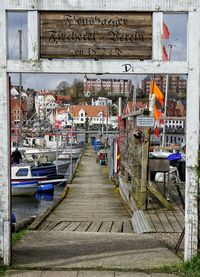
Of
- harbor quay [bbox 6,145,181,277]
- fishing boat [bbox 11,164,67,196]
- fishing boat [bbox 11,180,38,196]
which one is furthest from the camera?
fishing boat [bbox 11,164,67,196]

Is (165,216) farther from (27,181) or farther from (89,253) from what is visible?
(27,181)

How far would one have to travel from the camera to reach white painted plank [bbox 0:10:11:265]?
638 cm

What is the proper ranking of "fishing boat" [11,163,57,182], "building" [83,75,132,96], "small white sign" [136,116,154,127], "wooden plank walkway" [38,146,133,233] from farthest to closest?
1. "building" [83,75,132,96]
2. "fishing boat" [11,163,57,182]
3. "small white sign" [136,116,154,127]
4. "wooden plank walkway" [38,146,133,233]

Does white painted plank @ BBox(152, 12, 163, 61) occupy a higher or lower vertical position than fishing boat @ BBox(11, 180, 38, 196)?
higher

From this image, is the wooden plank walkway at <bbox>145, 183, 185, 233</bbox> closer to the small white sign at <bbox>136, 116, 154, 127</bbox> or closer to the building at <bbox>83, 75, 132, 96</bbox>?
the small white sign at <bbox>136, 116, 154, 127</bbox>

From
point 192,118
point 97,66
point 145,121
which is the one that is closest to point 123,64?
point 97,66

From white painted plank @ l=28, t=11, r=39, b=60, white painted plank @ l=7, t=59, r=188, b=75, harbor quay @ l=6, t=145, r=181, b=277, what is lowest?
harbor quay @ l=6, t=145, r=181, b=277

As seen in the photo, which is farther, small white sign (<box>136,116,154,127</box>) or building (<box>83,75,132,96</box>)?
building (<box>83,75,132,96</box>)

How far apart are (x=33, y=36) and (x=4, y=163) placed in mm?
1713

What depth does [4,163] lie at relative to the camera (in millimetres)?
6473

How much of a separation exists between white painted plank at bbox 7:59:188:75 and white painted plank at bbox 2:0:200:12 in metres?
0.69

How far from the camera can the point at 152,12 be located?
643cm

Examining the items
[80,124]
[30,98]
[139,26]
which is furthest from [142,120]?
[30,98]

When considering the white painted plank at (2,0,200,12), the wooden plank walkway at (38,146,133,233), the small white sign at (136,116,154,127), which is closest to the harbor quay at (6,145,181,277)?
the wooden plank walkway at (38,146,133,233)
